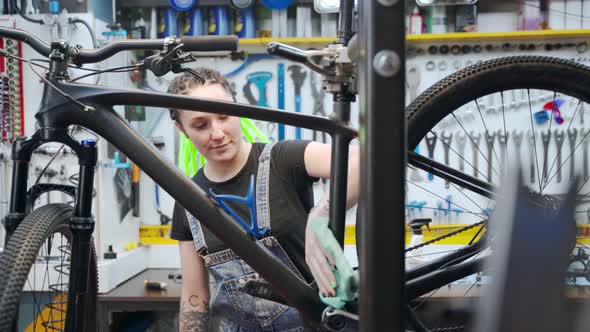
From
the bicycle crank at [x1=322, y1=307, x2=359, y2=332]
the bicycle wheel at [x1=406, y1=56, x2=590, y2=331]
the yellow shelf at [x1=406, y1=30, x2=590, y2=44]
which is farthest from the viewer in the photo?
the yellow shelf at [x1=406, y1=30, x2=590, y2=44]

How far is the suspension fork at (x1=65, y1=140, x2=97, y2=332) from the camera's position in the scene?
2.73ft

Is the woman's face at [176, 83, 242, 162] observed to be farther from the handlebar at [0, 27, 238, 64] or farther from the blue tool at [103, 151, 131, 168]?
the blue tool at [103, 151, 131, 168]

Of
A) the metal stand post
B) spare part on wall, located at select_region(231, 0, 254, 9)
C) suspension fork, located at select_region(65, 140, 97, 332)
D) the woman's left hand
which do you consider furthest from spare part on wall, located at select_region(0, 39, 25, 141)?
the metal stand post

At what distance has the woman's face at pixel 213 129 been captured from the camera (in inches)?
46.6

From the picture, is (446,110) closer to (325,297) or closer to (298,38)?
(325,297)

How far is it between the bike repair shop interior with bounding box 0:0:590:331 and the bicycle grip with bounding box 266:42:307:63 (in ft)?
4.13

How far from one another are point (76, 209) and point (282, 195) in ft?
1.61

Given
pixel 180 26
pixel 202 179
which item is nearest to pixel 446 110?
pixel 202 179

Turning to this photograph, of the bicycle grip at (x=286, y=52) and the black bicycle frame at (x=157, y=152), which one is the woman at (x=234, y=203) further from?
the bicycle grip at (x=286, y=52)

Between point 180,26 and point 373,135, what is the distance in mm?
2079

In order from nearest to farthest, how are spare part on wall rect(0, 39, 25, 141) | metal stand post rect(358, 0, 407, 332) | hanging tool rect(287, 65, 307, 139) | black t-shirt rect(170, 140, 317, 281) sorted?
metal stand post rect(358, 0, 407, 332) < black t-shirt rect(170, 140, 317, 281) < spare part on wall rect(0, 39, 25, 141) < hanging tool rect(287, 65, 307, 139)

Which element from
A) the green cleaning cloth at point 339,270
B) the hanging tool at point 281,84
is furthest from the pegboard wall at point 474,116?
the green cleaning cloth at point 339,270

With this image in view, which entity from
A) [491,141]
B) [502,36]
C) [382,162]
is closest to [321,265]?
[382,162]

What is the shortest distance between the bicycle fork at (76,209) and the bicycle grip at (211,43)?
22cm
